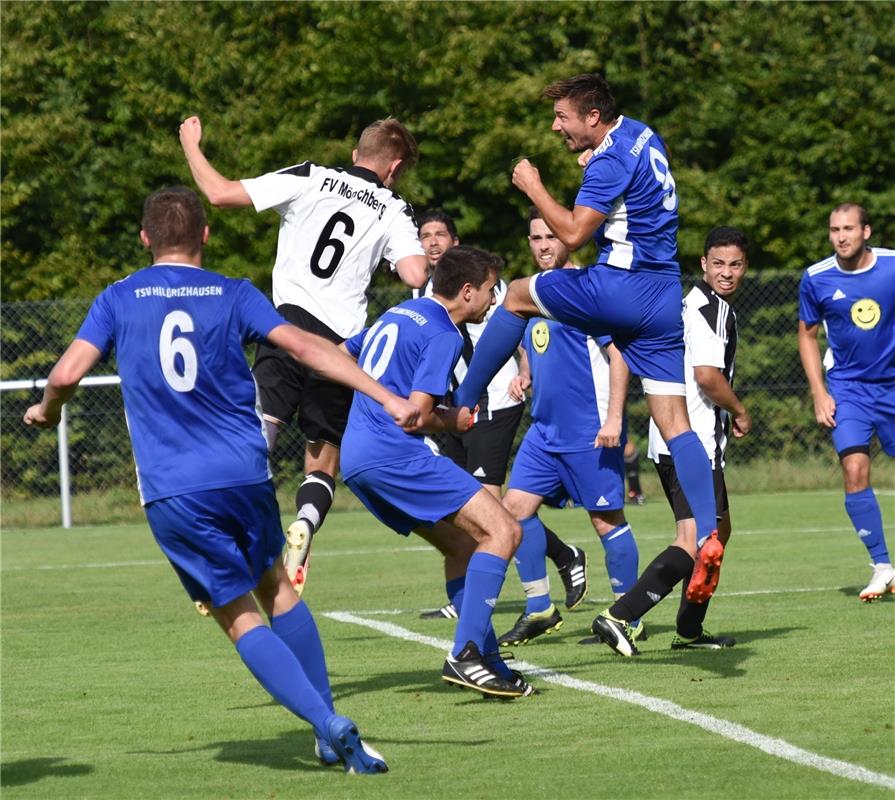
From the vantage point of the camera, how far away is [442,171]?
2394 cm

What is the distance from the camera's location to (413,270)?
815 cm

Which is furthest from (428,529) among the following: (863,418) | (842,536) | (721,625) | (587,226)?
(842,536)

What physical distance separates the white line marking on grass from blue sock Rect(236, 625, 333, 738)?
1.53m

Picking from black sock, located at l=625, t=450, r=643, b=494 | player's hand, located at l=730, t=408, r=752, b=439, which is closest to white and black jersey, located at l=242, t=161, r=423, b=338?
player's hand, located at l=730, t=408, r=752, b=439

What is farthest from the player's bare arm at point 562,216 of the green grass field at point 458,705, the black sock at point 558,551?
the black sock at point 558,551

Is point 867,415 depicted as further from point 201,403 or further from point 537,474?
point 201,403

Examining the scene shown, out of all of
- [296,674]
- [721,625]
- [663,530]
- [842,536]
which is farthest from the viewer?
[663,530]

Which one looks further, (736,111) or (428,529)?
(736,111)

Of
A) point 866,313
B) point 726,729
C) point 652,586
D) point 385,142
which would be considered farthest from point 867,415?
point 726,729

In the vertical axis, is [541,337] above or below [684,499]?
above

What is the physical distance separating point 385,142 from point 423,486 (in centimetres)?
217

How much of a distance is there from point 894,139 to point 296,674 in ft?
68.0

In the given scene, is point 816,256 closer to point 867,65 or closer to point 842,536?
point 867,65

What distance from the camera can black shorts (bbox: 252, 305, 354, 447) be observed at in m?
8.19
